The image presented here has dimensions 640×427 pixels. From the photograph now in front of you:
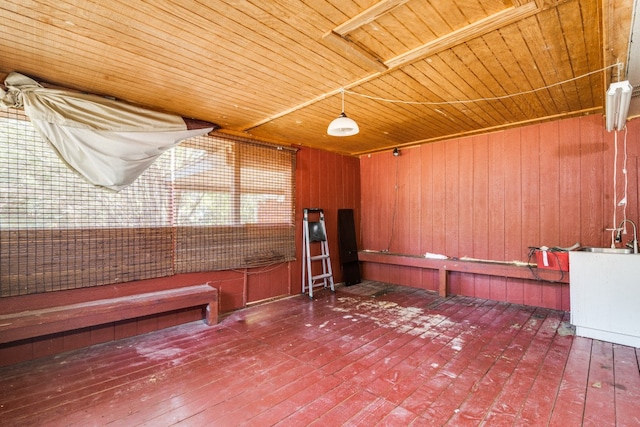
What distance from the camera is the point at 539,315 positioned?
380cm

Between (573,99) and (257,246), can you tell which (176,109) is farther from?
(573,99)

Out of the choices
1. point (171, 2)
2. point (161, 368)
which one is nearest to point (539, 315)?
point (161, 368)

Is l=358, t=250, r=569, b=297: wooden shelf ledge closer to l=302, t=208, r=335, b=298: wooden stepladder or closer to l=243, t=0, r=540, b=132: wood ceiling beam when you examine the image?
l=302, t=208, r=335, b=298: wooden stepladder

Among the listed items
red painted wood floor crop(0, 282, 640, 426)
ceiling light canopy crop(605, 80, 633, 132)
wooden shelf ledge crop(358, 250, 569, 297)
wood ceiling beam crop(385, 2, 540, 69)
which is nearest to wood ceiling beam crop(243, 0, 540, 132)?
wood ceiling beam crop(385, 2, 540, 69)

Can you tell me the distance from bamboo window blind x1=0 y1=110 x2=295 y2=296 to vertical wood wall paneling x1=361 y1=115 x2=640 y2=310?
242cm

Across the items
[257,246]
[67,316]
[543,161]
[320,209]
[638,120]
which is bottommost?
[67,316]

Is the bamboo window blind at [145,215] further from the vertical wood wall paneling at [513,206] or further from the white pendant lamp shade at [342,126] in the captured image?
the vertical wood wall paneling at [513,206]

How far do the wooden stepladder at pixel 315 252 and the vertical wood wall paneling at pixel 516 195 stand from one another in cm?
134

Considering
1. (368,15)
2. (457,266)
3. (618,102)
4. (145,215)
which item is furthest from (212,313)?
(618,102)

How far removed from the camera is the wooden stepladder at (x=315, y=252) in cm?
493

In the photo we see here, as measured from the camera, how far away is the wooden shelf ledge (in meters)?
3.88

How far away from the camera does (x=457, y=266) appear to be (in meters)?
4.52

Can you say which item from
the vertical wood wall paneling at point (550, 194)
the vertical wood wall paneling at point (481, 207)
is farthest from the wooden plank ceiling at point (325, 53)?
the vertical wood wall paneling at point (481, 207)

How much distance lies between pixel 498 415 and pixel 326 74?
9.35 feet
